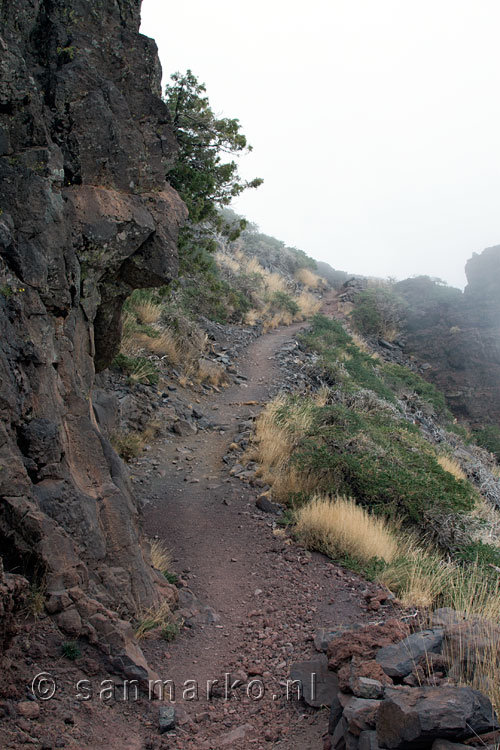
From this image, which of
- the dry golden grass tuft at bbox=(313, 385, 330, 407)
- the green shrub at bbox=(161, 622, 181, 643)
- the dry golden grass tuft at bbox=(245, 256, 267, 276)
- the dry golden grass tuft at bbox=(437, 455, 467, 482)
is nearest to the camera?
the green shrub at bbox=(161, 622, 181, 643)

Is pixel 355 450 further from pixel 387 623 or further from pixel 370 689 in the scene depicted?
pixel 370 689

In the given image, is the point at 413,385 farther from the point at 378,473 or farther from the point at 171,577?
the point at 171,577

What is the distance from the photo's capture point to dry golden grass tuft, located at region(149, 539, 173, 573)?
5.58 metres

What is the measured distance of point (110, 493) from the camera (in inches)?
180

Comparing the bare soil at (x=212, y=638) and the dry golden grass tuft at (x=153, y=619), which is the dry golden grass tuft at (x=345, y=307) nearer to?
the bare soil at (x=212, y=638)

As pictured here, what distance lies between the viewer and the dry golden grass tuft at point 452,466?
10.9 m

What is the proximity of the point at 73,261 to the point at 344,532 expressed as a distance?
4.26 meters

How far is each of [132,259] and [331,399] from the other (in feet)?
26.0

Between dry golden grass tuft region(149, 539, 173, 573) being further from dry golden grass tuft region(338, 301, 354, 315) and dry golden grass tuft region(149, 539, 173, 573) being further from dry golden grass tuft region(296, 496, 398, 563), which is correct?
dry golden grass tuft region(338, 301, 354, 315)

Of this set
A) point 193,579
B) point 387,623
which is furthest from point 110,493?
point 387,623

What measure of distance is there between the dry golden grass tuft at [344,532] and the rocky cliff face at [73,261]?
7.30 ft

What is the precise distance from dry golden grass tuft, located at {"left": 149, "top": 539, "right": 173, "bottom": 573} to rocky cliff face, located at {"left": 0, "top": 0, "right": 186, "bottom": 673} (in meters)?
0.57

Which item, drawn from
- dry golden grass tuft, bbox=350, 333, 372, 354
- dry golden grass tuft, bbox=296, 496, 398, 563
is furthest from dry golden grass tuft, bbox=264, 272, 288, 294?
Answer: dry golden grass tuft, bbox=296, 496, 398, 563

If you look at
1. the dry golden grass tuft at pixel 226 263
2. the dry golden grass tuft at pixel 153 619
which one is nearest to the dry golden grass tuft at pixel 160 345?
the dry golden grass tuft at pixel 153 619
